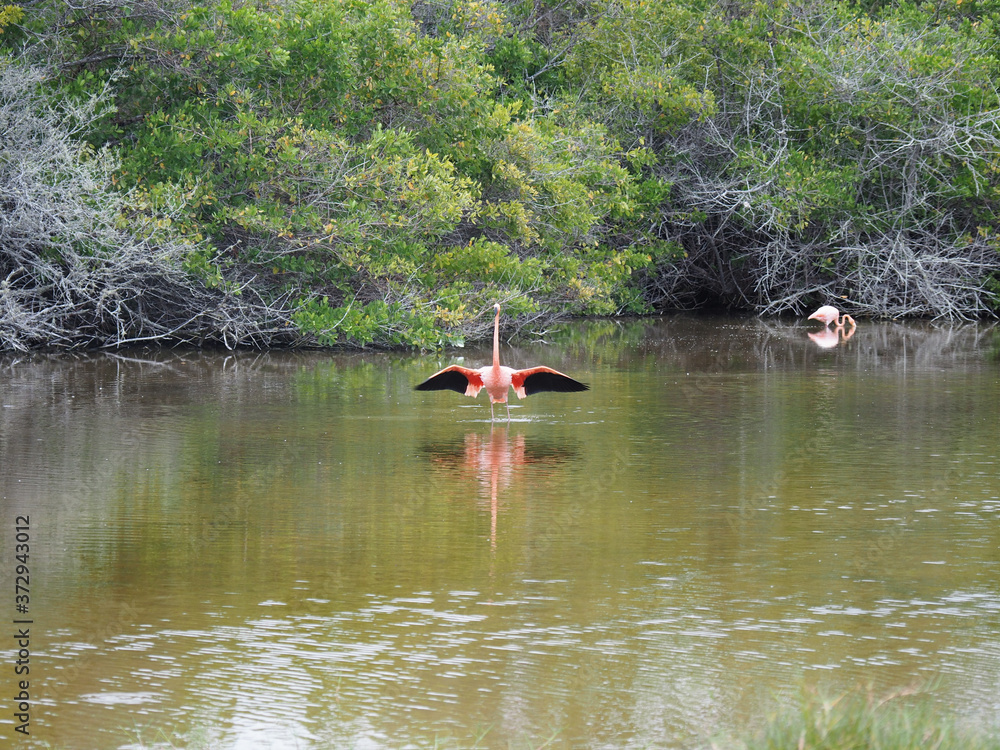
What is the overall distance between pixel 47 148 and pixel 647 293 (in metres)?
14.6

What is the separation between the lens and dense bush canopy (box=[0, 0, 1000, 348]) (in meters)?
17.8

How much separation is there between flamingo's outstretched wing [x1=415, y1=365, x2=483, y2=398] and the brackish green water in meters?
0.32

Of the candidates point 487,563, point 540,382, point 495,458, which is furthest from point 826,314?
point 487,563

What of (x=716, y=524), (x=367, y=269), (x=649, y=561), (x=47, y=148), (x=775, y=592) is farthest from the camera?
(x=367, y=269)

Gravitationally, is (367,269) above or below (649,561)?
above

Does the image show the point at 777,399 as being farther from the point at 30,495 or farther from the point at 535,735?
the point at 535,735

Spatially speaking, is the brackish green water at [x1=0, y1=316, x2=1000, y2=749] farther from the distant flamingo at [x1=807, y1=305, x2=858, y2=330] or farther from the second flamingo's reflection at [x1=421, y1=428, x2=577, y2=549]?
the distant flamingo at [x1=807, y1=305, x2=858, y2=330]

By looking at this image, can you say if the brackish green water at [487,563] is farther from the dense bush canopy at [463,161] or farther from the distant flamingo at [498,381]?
the dense bush canopy at [463,161]

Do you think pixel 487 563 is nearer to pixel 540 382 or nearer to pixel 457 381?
pixel 540 382

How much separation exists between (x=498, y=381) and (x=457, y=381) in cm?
37

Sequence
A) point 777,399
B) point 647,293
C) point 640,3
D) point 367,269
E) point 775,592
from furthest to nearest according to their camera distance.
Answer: point 647,293 → point 640,3 → point 367,269 → point 777,399 → point 775,592

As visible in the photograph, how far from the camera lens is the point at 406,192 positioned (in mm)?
18156

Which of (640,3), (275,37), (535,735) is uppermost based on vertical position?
(640,3)

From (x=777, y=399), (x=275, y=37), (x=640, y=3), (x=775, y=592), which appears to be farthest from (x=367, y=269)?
(x=775, y=592)
